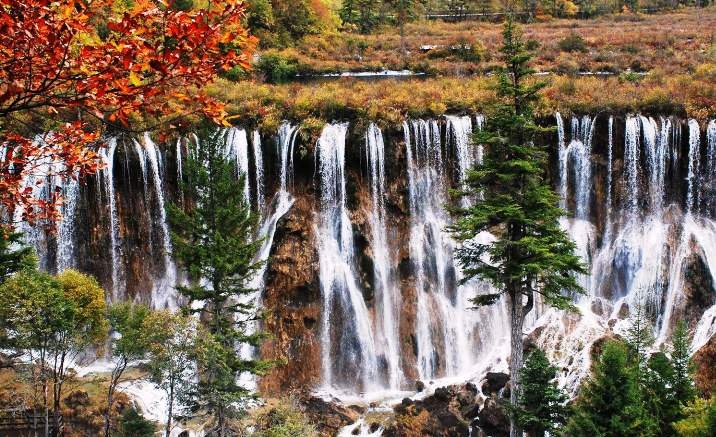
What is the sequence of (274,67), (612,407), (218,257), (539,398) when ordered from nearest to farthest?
1. (612,407)
2. (539,398)
3. (218,257)
4. (274,67)

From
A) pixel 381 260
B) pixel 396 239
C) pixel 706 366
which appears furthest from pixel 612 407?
pixel 396 239

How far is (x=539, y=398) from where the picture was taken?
1642cm

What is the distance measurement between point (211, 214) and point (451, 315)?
13.0m

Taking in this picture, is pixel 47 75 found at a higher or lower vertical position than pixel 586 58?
lower

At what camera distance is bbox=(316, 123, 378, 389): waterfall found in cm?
2616

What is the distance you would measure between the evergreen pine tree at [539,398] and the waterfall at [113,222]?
18.1 metres

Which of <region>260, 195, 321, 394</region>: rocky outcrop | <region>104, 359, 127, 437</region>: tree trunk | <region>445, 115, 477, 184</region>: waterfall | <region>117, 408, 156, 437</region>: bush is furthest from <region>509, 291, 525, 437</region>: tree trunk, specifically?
<region>104, 359, 127, 437</region>: tree trunk

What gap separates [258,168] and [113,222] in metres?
6.66

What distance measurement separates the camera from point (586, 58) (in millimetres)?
53875

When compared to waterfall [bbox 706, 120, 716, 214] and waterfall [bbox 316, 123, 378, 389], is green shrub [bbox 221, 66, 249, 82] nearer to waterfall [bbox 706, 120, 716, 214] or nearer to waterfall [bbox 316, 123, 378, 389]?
waterfall [bbox 316, 123, 378, 389]

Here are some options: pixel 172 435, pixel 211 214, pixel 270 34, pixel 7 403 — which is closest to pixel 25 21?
pixel 211 214

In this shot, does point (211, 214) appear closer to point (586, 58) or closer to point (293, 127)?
point (293, 127)

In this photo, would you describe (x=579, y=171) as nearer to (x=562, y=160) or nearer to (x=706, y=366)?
(x=562, y=160)

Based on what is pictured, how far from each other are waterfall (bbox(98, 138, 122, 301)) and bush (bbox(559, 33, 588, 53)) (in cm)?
4474
